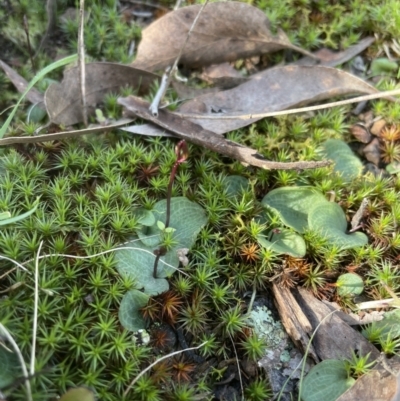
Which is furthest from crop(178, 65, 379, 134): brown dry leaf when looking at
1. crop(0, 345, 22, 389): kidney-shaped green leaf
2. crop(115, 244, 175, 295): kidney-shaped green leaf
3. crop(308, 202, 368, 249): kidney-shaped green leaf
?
crop(0, 345, 22, 389): kidney-shaped green leaf

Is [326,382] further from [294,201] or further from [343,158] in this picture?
[343,158]

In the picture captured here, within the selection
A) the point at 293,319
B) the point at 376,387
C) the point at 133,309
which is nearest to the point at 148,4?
the point at 133,309

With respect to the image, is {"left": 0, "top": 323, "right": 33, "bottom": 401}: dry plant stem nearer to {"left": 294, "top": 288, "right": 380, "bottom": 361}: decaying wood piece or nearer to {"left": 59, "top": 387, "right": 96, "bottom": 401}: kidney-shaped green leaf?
{"left": 59, "top": 387, "right": 96, "bottom": 401}: kidney-shaped green leaf

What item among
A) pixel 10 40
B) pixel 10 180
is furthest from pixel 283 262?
pixel 10 40

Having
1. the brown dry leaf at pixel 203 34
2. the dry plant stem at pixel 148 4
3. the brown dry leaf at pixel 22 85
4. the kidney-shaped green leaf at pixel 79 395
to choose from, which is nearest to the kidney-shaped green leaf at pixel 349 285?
the kidney-shaped green leaf at pixel 79 395

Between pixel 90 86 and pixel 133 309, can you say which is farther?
pixel 90 86

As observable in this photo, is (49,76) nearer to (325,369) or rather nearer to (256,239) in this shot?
(256,239)
